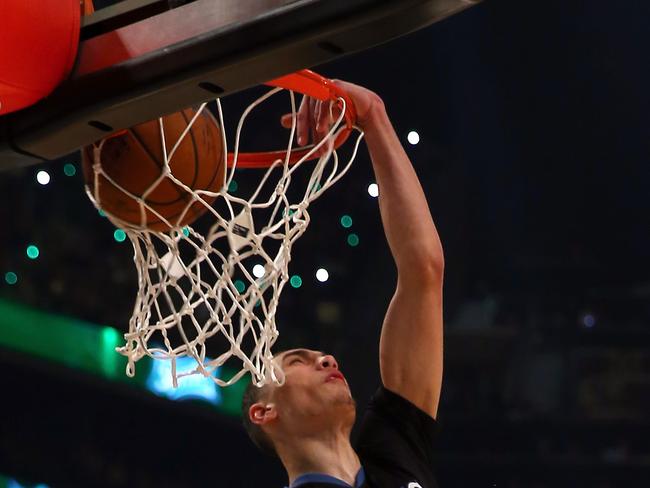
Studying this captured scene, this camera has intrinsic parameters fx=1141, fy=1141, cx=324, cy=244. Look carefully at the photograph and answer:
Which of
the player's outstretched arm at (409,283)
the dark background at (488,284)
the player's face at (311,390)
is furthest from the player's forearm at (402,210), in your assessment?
the dark background at (488,284)

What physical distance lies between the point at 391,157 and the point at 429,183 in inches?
44.2

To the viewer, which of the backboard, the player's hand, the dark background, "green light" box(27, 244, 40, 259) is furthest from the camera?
"green light" box(27, 244, 40, 259)

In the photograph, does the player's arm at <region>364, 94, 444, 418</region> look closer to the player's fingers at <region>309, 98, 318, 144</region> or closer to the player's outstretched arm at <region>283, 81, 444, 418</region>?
the player's outstretched arm at <region>283, 81, 444, 418</region>

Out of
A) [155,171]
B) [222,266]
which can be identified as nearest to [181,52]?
[155,171]

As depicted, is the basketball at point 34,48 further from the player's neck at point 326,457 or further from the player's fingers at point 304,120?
the player's neck at point 326,457

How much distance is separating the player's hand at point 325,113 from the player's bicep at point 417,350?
1.00 feet

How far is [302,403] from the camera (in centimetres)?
196

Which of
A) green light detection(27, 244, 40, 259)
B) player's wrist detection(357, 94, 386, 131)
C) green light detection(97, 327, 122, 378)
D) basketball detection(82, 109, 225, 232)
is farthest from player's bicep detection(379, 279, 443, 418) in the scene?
green light detection(27, 244, 40, 259)

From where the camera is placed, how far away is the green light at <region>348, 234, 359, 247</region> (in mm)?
3182

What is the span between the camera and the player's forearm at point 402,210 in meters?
1.98

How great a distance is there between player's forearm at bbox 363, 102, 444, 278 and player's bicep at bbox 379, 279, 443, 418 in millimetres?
44

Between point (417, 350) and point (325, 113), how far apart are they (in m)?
0.44

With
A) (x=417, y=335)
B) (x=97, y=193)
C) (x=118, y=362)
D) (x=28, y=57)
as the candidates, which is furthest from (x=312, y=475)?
(x=118, y=362)

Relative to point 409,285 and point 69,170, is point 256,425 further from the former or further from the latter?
point 69,170
